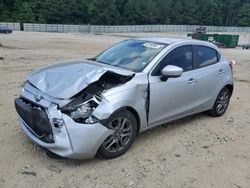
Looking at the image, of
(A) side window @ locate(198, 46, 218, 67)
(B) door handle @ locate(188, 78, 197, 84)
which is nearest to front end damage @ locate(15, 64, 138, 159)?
(B) door handle @ locate(188, 78, 197, 84)

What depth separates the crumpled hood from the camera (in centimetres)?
358

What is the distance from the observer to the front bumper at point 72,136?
337cm

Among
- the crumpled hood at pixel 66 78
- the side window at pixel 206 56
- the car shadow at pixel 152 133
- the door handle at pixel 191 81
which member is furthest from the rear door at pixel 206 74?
the crumpled hood at pixel 66 78

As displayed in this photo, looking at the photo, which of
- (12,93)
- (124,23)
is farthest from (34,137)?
(124,23)

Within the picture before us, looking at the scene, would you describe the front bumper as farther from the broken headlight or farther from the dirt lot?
the dirt lot

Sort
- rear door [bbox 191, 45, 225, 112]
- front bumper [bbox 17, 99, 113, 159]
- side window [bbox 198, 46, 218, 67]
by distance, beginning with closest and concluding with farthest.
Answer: front bumper [bbox 17, 99, 113, 159]
rear door [bbox 191, 45, 225, 112]
side window [bbox 198, 46, 218, 67]

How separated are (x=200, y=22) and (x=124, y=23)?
3402cm

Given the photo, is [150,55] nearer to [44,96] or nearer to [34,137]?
[44,96]

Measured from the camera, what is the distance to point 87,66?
419cm

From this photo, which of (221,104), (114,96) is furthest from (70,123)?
(221,104)

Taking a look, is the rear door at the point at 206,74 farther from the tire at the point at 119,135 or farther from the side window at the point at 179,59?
the tire at the point at 119,135

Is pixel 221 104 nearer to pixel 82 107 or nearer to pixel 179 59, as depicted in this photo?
pixel 179 59

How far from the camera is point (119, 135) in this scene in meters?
3.81

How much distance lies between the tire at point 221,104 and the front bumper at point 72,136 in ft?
9.39
